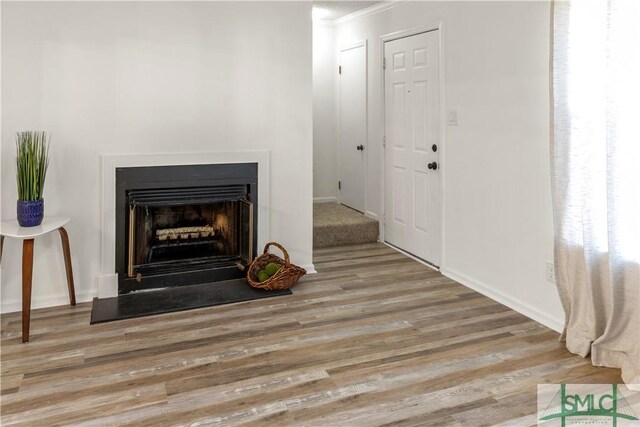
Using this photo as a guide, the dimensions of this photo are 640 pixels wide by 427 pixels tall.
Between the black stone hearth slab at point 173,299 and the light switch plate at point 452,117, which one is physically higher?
the light switch plate at point 452,117

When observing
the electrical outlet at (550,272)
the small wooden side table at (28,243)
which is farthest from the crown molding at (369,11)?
the small wooden side table at (28,243)

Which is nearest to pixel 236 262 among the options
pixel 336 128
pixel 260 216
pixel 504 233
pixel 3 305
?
pixel 260 216

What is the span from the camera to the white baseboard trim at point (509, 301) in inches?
124

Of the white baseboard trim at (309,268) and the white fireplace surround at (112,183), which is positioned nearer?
the white fireplace surround at (112,183)

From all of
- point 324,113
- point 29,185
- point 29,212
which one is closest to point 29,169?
point 29,185

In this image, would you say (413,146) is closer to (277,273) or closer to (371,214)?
(371,214)

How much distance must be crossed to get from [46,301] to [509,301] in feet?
10.3

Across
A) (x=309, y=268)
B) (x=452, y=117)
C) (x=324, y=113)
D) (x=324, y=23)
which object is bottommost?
(x=309, y=268)

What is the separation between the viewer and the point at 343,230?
520cm

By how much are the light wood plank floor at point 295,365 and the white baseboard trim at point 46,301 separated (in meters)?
0.08

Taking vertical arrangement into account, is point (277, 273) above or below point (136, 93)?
below

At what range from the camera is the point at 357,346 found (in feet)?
9.52

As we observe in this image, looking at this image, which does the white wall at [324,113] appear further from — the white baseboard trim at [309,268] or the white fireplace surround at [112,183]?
the white fireplace surround at [112,183]

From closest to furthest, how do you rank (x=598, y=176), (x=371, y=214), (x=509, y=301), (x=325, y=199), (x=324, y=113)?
(x=598, y=176), (x=509, y=301), (x=371, y=214), (x=324, y=113), (x=325, y=199)
